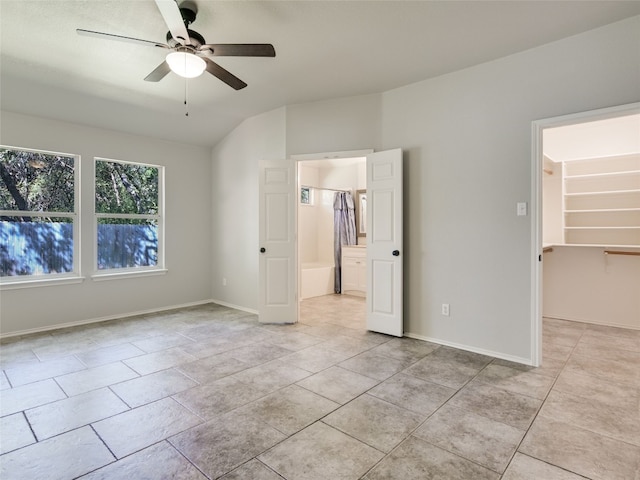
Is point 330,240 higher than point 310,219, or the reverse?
point 310,219

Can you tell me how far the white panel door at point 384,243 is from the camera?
3.81 metres

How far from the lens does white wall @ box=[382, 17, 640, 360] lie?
2818mm

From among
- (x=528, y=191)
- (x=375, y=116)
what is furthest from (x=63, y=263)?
(x=528, y=191)

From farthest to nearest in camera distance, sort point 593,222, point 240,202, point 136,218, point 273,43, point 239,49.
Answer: point 240,202 → point 136,218 → point 593,222 → point 273,43 → point 239,49

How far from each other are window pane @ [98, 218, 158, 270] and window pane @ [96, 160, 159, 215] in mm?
179

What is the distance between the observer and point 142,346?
3627mm

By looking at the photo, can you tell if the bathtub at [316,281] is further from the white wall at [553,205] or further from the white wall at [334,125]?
the white wall at [553,205]

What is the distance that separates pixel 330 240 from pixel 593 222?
448 cm

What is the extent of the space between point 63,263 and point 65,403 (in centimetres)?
263

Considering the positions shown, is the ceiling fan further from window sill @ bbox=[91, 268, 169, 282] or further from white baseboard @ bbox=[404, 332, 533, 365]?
window sill @ bbox=[91, 268, 169, 282]

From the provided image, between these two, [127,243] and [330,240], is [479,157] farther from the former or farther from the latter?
[127,243]

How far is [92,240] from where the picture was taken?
459cm

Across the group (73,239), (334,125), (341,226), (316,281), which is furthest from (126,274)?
(341,226)

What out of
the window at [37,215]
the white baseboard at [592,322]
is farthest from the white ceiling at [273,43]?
the white baseboard at [592,322]
